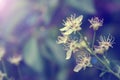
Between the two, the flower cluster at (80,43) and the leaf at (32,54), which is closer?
the flower cluster at (80,43)

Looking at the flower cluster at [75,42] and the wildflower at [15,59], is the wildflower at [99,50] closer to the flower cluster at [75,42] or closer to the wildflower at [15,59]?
the flower cluster at [75,42]

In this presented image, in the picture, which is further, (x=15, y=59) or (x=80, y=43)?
(x=15, y=59)

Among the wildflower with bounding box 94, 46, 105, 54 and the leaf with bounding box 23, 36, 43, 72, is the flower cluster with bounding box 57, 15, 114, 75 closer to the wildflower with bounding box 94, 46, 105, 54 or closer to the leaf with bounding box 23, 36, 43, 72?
the wildflower with bounding box 94, 46, 105, 54

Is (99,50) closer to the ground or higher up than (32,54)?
closer to the ground

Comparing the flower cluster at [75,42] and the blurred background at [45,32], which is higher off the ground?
the blurred background at [45,32]

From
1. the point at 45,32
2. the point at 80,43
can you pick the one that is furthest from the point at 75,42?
the point at 45,32

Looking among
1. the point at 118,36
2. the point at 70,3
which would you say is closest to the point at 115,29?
the point at 118,36

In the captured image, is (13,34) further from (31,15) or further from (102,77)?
(102,77)

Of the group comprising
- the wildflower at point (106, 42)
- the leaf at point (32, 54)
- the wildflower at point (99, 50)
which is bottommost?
the wildflower at point (99, 50)

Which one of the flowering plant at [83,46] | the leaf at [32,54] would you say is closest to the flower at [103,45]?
the flowering plant at [83,46]

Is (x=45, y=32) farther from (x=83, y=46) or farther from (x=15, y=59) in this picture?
(x=83, y=46)
